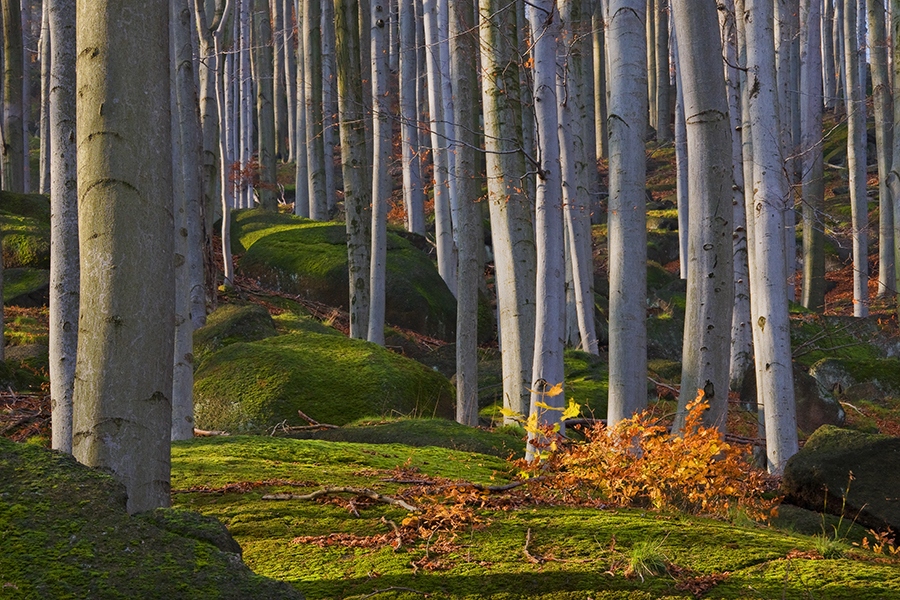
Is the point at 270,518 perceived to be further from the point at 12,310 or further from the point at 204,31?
the point at 12,310

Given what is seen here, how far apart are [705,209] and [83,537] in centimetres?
436

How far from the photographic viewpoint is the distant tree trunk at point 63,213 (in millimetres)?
4773

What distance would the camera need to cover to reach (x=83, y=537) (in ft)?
7.06

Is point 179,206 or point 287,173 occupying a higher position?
point 287,173

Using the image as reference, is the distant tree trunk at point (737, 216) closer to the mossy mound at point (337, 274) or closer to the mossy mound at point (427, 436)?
the mossy mound at point (427, 436)

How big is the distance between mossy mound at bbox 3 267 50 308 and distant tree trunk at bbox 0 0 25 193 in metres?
4.30

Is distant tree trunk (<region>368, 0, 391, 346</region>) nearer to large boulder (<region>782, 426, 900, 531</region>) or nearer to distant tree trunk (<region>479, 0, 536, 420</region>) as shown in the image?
distant tree trunk (<region>479, 0, 536, 420</region>)

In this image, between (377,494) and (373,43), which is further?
(373,43)

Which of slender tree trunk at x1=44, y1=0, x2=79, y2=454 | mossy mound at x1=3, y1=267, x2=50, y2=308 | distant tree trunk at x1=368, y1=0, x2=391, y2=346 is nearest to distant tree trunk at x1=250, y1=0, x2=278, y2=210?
mossy mound at x1=3, y1=267, x2=50, y2=308

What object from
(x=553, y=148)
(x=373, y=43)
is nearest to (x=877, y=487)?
(x=553, y=148)

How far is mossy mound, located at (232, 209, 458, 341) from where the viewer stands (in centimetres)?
1520

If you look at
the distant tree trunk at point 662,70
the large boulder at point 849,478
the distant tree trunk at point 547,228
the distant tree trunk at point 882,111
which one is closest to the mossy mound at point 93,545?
the distant tree trunk at point 547,228

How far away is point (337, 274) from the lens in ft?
50.1

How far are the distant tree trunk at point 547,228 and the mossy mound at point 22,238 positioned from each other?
958cm
